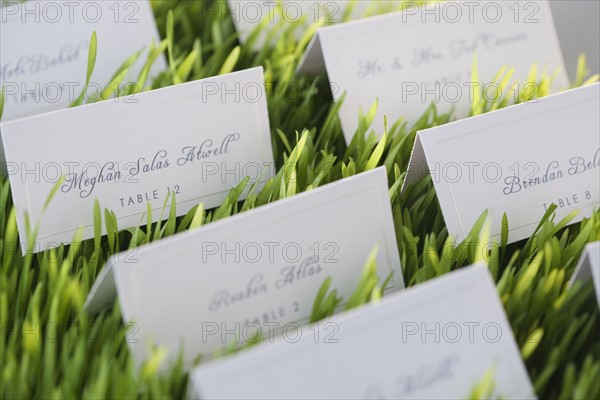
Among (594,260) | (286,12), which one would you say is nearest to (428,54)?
(286,12)

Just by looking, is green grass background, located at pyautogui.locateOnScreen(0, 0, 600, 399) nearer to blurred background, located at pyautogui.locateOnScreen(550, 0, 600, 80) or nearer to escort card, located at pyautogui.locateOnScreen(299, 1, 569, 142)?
escort card, located at pyautogui.locateOnScreen(299, 1, 569, 142)

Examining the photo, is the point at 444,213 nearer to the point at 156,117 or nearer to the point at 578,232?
the point at 578,232

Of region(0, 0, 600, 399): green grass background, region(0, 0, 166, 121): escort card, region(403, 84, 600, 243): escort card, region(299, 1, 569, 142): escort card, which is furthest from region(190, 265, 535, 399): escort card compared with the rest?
region(0, 0, 166, 121): escort card

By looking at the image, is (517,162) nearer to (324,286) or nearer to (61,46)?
(324,286)

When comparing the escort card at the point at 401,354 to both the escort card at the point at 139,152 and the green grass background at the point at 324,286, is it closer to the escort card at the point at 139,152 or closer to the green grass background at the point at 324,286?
the green grass background at the point at 324,286

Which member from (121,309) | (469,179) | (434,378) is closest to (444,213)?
(469,179)
